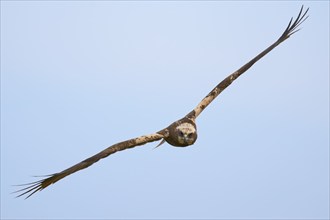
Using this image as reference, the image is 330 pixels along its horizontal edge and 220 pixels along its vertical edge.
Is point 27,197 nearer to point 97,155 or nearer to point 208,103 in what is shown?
point 97,155

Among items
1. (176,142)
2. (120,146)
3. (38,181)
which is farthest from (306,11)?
(38,181)

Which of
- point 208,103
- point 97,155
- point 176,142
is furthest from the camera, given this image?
point 208,103

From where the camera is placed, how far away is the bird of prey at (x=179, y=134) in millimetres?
16562

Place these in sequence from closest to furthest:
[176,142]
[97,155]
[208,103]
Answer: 1. [97,155]
2. [176,142]
3. [208,103]

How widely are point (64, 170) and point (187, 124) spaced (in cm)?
292

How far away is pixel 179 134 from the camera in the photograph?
17547mm

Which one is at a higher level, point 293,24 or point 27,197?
point 293,24

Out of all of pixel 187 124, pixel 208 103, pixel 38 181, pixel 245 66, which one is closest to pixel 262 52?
pixel 245 66

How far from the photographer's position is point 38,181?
1698cm

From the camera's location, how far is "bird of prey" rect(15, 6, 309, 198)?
16.6 m

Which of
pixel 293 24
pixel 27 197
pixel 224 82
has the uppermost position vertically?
pixel 293 24

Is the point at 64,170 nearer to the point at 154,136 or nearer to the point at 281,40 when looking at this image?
the point at 154,136

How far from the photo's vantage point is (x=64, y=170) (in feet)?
54.6

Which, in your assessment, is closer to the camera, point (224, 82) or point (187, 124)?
point (187, 124)
